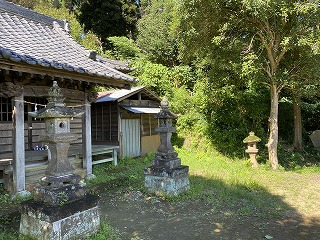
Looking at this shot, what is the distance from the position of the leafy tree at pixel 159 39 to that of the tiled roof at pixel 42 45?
11778 millimetres

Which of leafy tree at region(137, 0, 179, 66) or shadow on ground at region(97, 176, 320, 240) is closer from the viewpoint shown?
shadow on ground at region(97, 176, 320, 240)

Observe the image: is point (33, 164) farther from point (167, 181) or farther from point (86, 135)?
point (167, 181)

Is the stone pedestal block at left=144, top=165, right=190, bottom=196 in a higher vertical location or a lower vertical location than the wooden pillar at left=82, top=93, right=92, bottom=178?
lower

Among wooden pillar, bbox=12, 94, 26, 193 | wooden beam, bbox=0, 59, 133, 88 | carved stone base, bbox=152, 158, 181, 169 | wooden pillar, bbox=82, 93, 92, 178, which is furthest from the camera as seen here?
wooden pillar, bbox=82, 93, 92, 178

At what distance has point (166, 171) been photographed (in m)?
7.46

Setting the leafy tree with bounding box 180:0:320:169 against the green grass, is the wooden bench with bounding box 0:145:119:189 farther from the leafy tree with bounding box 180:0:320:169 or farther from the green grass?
the leafy tree with bounding box 180:0:320:169

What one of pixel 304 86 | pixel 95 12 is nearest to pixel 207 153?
pixel 304 86

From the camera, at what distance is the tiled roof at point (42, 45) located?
6422 millimetres

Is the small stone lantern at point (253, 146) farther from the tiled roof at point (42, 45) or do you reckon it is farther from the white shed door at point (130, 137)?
the tiled roof at point (42, 45)

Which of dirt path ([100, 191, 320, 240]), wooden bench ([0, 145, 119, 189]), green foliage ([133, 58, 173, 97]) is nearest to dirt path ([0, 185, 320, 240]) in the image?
dirt path ([100, 191, 320, 240])

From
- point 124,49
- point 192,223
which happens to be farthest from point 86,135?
point 124,49

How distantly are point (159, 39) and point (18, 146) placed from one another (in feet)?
54.2

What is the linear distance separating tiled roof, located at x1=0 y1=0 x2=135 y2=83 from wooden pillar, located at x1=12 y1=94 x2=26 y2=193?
55.2 inches

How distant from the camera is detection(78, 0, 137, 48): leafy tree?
23.8 m
